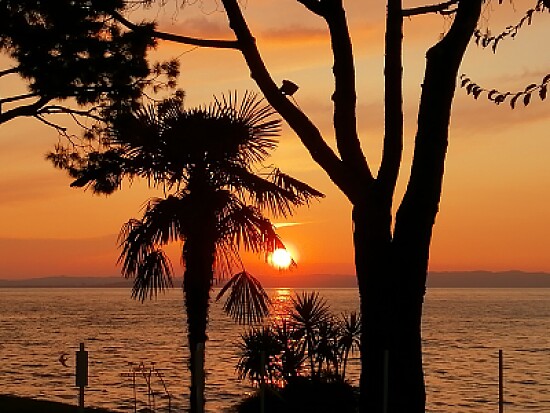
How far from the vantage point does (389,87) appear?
9.91 m

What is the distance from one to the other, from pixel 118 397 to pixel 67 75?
28.7 m

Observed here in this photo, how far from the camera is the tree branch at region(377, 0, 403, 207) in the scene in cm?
982

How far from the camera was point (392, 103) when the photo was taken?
9.87 m

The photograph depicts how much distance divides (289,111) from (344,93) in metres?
0.58

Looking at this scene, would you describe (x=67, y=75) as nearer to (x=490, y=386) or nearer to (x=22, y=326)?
(x=490, y=386)

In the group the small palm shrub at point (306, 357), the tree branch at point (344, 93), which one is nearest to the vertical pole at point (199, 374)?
the tree branch at point (344, 93)

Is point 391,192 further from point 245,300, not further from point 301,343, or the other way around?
point 301,343

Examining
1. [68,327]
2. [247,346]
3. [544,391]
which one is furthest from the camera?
[68,327]

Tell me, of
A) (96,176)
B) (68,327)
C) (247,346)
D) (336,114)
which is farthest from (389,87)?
(68,327)

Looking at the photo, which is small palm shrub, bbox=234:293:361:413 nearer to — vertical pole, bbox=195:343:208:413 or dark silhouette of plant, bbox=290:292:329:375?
dark silhouette of plant, bbox=290:292:329:375

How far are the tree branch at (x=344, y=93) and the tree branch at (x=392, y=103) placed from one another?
24 centimetres

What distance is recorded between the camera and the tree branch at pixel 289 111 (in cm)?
1000

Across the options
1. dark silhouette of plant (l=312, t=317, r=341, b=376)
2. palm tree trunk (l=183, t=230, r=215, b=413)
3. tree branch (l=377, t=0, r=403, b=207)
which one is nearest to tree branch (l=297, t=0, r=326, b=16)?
tree branch (l=377, t=0, r=403, b=207)

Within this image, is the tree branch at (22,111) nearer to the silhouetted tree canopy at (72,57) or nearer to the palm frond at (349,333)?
the silhouetted tree canopy at (72,57)
